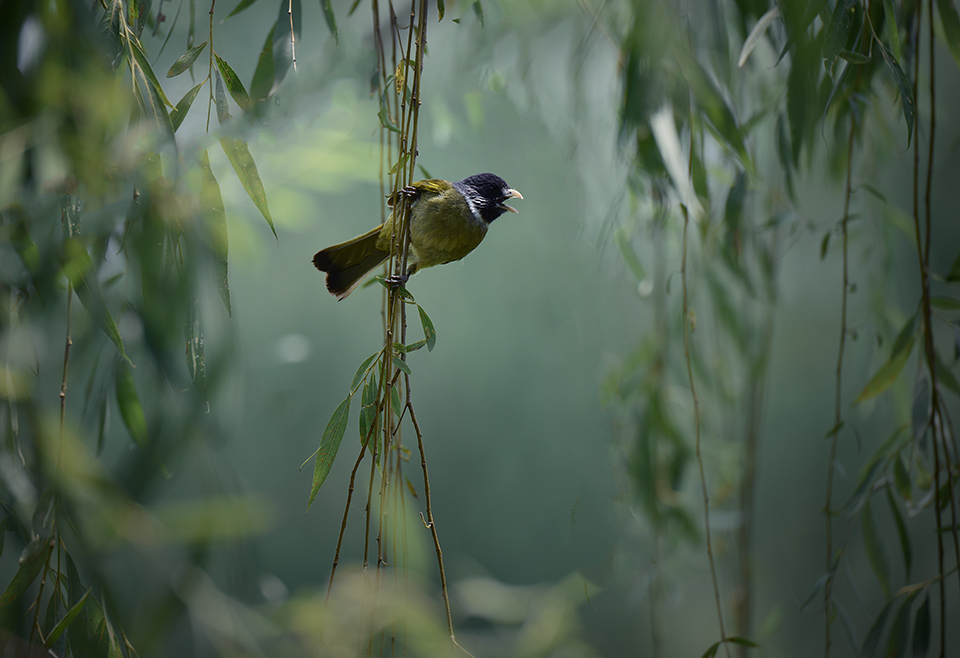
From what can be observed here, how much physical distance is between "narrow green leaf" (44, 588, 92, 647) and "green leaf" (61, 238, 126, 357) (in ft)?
0.84

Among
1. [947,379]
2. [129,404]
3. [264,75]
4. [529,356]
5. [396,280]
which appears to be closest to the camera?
[396,280]

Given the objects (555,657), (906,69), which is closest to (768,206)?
(906,69)

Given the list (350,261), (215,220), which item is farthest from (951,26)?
(215,220)

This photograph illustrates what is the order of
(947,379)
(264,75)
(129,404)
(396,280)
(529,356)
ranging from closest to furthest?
1. (396,280)
2. (264,75)
3. (129,404)
4. (947,379)
5. (529,356)

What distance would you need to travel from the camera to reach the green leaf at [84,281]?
2.19 ft

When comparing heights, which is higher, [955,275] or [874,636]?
[955,275]

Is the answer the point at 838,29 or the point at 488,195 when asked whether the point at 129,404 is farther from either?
the point at 838,29

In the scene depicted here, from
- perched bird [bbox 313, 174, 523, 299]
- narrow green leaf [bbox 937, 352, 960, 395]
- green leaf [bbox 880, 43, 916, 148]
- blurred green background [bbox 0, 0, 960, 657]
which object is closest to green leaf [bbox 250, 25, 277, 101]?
blurred green background [bbox 0, 0, 960, 657]

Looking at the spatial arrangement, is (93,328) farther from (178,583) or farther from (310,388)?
(310,388)

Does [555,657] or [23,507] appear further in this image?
[555,657]

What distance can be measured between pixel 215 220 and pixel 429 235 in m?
0.25

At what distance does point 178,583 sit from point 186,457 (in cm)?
14

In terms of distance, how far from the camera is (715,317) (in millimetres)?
1404

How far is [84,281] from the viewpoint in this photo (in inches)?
26.5
